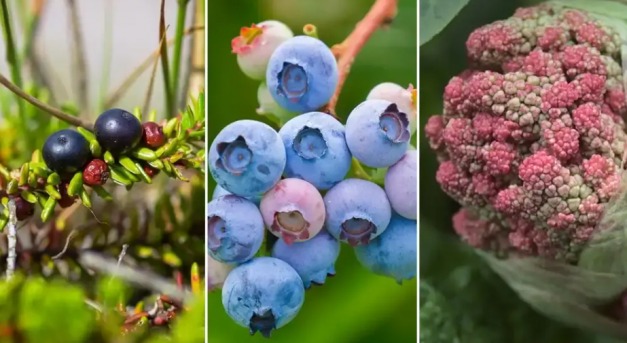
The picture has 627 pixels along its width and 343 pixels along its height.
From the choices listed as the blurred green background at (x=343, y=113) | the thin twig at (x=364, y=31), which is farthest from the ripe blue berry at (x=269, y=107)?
the thin twig at (x=364, y=31)

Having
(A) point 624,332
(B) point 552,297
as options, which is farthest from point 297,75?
(A) point 624,332

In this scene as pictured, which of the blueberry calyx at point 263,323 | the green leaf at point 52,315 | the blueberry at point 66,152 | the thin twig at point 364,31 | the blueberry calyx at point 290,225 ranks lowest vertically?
the green leaf at point 52,315

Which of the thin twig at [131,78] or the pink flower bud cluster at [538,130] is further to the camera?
the thin twig at [131,78]

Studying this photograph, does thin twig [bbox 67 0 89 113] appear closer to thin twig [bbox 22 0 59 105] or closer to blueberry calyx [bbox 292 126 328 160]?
thin twig [bbox 22 0 59 105]

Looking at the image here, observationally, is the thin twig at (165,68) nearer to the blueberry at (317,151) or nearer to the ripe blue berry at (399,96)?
the blueberry at (317,151)

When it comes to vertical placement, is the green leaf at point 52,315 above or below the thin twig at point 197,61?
below
